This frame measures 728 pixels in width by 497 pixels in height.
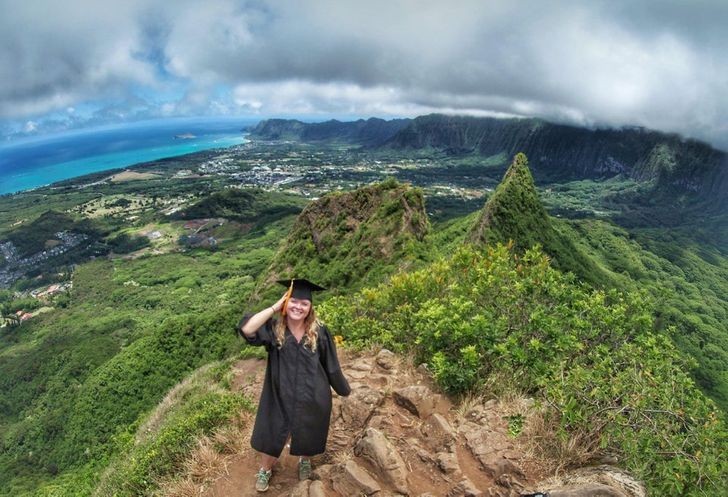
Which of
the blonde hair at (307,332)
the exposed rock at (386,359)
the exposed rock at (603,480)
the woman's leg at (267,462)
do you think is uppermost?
the blonde hair at (307,332)

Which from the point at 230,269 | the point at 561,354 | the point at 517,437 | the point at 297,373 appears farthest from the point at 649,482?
the point at 230,269

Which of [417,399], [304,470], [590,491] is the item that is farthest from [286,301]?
[590,491]

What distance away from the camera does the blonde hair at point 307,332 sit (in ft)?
17.4

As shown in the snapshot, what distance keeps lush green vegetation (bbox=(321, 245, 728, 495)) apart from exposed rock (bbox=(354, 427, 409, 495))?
172cm

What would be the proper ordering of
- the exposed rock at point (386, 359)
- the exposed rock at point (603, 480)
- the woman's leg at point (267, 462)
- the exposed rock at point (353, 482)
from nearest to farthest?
the exposed rock at point (603, 480), the exposed rock at point (353, 482), the woman's leg at point (267, 462), the exposed rock at point (386, 359)

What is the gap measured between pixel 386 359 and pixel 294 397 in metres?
3.50

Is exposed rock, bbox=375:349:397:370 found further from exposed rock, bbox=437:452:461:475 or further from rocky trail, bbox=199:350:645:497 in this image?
exposed rock, bbox=437:452:461:475

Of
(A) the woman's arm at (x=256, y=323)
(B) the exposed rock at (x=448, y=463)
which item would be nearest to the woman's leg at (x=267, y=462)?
(A) the woman's arm at (x=256, y=323)

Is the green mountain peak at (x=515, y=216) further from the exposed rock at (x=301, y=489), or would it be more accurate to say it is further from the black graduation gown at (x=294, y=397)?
the exposed rock at (x=301, y=489)

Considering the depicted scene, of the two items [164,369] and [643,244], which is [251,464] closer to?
[164,369]

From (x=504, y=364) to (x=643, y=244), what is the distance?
14425 cm

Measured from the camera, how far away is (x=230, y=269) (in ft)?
392

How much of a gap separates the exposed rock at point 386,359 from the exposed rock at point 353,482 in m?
3.01

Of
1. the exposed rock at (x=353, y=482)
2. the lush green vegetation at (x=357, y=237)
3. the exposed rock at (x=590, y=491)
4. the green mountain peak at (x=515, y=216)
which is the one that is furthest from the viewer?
the green mountain peak at (x=515, y=216)
